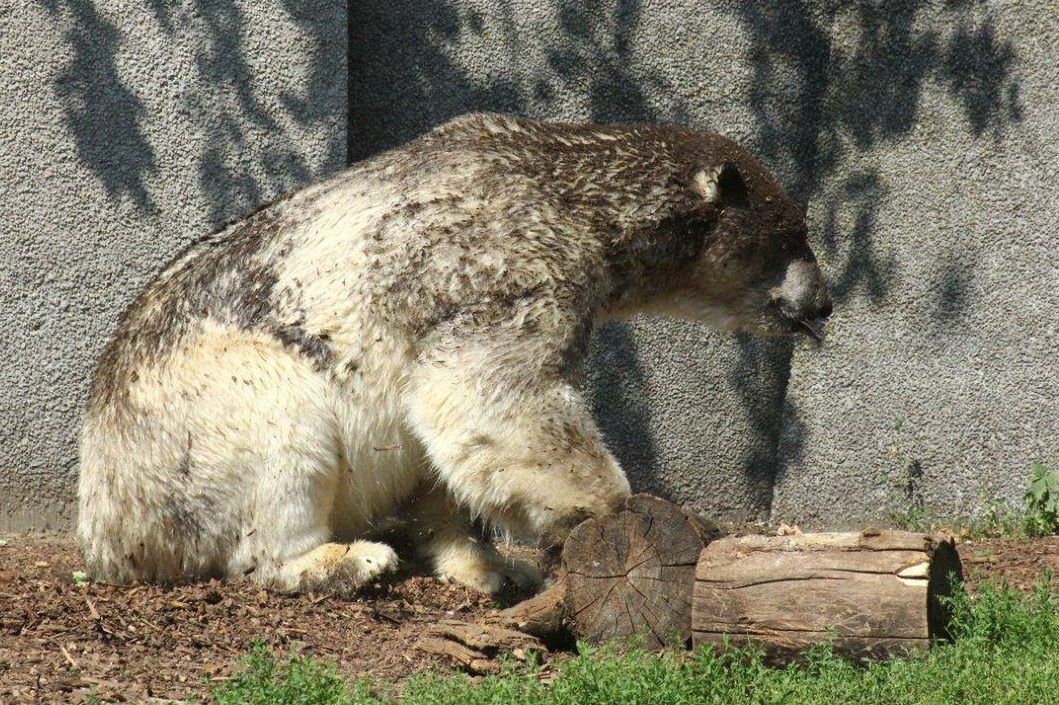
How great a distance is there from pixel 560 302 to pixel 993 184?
11.3 feet

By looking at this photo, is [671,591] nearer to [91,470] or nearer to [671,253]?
[671,253]

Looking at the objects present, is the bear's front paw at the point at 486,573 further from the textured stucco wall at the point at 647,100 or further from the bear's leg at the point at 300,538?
the textured stucco wall at the point at 647,100

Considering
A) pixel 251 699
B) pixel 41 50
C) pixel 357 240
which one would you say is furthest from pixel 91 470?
pixel 41 50

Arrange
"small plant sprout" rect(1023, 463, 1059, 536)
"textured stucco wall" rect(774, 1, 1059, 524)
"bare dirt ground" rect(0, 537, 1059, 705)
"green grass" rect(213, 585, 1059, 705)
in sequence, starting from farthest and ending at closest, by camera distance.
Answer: "textured stucco wall" rect(774, 1, 1059, 524), "small plant sprout" rect(1023, 463, 1059, 536), "bare dirt ground" rect(0, 537, 1059, 705), "green grass" rect(213, 585, 1059, 705)

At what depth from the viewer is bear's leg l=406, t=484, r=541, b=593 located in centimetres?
637

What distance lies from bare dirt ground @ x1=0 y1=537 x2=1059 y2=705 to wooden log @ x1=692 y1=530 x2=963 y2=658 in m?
1.12

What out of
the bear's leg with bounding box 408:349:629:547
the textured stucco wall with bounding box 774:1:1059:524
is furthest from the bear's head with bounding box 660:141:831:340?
the textured stucco wall with bounding box 774:1:1059:524

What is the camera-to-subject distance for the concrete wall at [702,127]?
7.34 meters

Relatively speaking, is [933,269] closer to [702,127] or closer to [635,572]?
[702,127]

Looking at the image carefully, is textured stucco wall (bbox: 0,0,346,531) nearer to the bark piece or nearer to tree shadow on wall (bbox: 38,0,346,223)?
tree shadow on wall (bbox: 38,0,346,223)

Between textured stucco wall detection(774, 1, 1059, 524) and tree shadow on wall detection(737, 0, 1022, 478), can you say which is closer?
textured stucco wall detection(774, 1, 1059, 524)

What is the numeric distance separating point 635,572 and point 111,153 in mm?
4057

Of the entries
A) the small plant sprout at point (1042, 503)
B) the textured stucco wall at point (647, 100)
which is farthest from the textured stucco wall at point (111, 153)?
the small plant sprout at point (1042, 503)

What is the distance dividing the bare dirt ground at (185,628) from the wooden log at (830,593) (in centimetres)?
112
